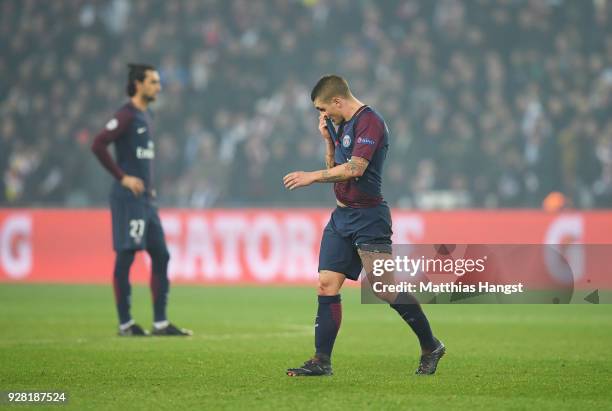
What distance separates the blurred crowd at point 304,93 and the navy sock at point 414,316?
11.7 meters

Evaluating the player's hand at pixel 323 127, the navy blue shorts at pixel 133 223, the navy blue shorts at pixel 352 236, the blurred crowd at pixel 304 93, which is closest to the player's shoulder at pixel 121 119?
the navy blue shorts at pixel 133 223

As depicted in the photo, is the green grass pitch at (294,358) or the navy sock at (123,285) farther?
the navy sock at (123,285)

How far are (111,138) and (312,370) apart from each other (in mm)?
4006

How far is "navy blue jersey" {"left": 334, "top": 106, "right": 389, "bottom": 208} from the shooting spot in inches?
292

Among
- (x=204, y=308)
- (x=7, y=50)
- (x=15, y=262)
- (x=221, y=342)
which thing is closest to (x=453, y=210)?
(x=204, y=308)

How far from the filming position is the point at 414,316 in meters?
7.51

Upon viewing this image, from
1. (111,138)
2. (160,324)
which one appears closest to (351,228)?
(160,324)

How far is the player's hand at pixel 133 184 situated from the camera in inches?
416

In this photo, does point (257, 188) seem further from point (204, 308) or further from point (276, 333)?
point (276, 333)

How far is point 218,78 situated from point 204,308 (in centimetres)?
898

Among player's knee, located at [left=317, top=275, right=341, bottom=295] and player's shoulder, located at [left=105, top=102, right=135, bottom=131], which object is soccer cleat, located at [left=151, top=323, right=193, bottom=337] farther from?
player's knee, located at [left=317, top=275, right=341, bottom=295]

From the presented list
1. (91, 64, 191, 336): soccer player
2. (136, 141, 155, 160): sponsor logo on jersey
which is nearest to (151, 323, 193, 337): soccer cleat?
(91, 64, 191, 336): soccer player

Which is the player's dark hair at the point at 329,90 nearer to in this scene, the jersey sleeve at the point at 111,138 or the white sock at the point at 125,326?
the jersey sleeve at the point at 111,138

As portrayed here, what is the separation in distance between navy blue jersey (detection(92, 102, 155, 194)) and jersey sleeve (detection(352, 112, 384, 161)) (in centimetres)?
376
